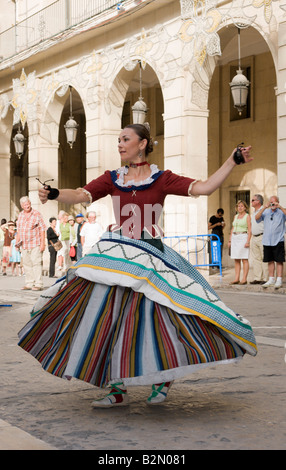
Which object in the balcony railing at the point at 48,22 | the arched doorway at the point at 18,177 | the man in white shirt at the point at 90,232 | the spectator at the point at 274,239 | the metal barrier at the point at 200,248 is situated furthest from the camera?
the arched doorway at the point at 18,177

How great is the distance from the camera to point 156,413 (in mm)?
4410

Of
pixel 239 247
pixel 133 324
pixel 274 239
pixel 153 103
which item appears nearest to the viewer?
pixel 133 324

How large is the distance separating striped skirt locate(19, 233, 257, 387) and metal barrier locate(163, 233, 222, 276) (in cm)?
1236

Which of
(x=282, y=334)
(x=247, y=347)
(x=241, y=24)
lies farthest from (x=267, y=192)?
(x=247, y=347)

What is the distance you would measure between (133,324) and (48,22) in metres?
20.4

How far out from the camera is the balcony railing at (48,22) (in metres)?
21.2

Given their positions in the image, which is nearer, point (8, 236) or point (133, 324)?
point (133, 324)

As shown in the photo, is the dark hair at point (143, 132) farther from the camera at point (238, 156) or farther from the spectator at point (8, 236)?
the spectator at point (8, 236)

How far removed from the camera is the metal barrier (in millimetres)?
16859

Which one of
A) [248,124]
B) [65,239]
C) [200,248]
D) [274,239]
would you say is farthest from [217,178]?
[248,124]

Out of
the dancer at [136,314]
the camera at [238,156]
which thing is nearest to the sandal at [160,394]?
the dancer at [136,314]

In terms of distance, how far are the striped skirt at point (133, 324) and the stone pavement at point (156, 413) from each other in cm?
27

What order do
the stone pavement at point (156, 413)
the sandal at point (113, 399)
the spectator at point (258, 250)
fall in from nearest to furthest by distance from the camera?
A: 1. the stone pavement at point (156, 413)
2. the sandal at point (113, 399)
3. the spectator at point (258, 250)

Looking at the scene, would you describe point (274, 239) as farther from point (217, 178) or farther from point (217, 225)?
point (217, 178)
